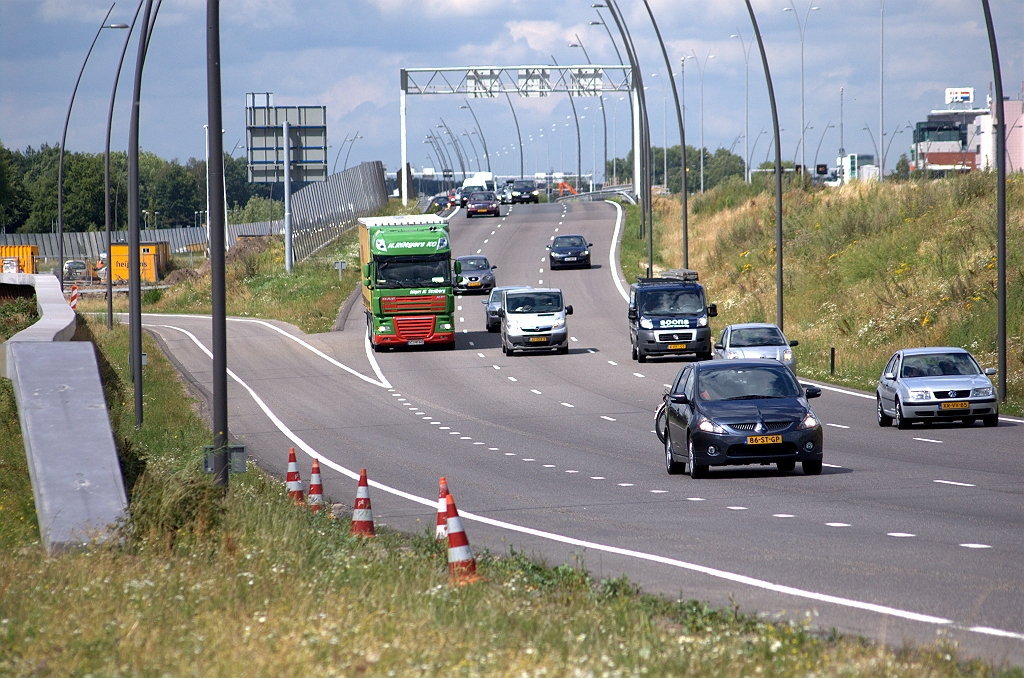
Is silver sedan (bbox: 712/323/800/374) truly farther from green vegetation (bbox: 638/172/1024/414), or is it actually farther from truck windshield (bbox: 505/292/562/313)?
truck windshield (bbox: 505/292/562/313)

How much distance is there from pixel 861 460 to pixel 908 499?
15.4 feet

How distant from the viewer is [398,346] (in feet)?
150

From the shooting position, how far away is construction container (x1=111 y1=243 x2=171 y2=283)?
81.9m

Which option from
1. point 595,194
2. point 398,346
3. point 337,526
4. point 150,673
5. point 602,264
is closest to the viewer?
point 150,673

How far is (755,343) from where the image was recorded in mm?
34250

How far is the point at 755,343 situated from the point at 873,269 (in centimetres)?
1391

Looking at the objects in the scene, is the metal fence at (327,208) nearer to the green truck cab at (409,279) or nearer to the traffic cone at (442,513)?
the green truck cab at (409,279)

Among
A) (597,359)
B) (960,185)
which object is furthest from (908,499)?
(960,185)

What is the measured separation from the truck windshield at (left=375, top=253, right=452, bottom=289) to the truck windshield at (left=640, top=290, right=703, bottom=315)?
6834 millimetres

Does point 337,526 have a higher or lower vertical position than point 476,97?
lower

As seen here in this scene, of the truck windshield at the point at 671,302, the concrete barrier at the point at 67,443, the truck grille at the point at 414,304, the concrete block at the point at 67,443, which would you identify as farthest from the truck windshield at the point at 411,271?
the concrete block at the point at 67,443

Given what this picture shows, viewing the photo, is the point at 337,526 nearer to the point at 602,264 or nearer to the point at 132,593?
the point at 132,593

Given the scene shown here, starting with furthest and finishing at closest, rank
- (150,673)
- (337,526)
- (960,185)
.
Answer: (960,185)
(337,526)
(150,673)

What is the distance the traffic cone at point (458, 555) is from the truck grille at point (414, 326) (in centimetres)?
3352
